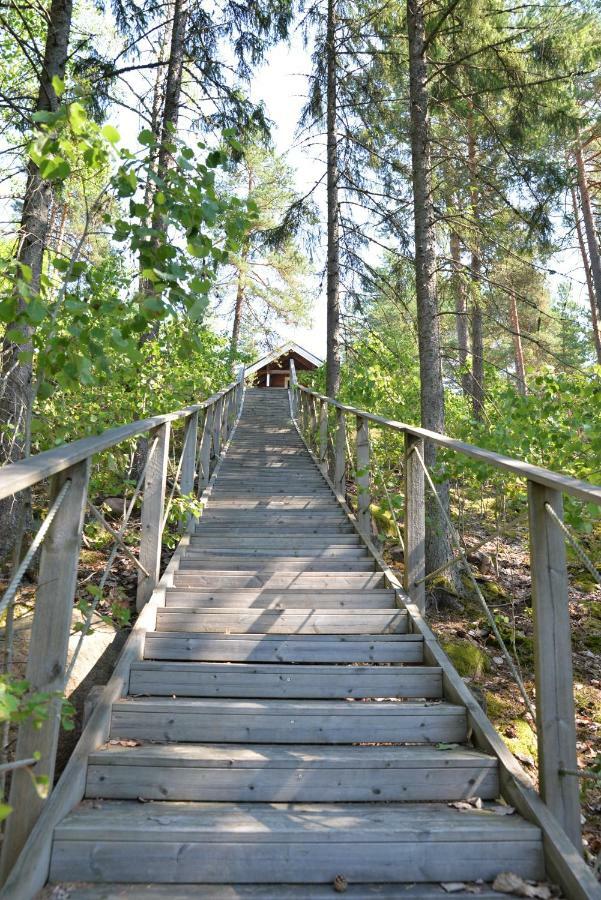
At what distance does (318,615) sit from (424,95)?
5.59 meters

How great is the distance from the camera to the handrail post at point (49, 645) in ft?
5.74

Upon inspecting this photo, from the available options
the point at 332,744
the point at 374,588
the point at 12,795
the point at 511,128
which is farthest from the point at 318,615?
the point at 511,128

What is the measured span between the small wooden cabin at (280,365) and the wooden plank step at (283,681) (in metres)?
14.4

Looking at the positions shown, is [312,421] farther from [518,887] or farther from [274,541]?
[518,887]

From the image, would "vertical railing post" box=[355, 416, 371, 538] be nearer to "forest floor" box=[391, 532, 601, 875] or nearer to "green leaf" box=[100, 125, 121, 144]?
"forest floor" box=[391, 532, 601, 875]

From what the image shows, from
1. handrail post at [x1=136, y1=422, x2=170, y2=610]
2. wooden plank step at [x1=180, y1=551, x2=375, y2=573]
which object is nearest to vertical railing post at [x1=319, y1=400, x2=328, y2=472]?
wooden plank step at [x1=180, y1=551, x2=375, y2=573]

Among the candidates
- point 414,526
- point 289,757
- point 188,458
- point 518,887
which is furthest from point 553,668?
point 188,458

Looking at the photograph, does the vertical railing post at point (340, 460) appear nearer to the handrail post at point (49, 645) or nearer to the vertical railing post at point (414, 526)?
the vertical railing post at point (414, 526)

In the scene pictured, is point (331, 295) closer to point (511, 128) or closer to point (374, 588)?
point (511, 128)

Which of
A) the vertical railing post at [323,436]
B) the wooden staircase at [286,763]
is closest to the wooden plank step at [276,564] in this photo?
the wooden staircase at [286,763]

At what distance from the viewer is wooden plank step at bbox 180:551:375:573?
13.3 ft

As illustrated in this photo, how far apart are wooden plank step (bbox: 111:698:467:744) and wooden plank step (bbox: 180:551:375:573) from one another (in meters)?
1.58

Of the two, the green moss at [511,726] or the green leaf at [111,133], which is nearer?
the green leaf at [111,133]

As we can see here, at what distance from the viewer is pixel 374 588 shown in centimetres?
378
